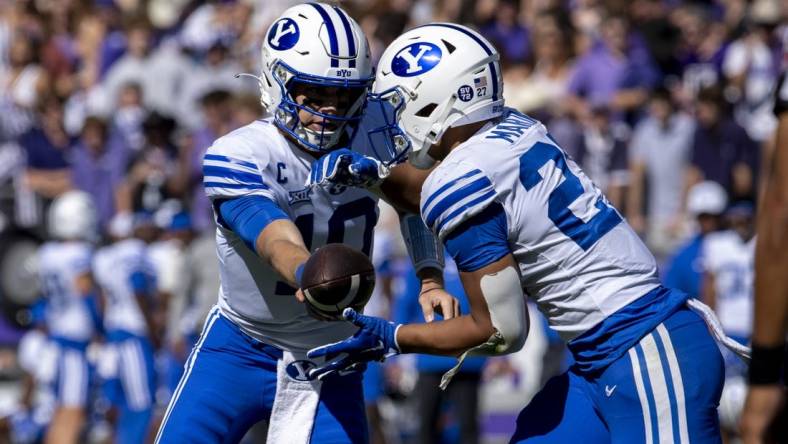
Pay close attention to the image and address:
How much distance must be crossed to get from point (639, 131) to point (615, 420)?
6819 mm

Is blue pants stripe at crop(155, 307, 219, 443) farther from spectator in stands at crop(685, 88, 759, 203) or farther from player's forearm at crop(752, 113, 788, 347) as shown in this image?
spectator in stands at crop(685, 88, 759, 203)

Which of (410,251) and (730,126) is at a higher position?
(410,251)

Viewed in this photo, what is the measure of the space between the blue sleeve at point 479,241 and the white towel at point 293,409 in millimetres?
934

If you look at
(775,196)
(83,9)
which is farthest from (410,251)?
(83,9)

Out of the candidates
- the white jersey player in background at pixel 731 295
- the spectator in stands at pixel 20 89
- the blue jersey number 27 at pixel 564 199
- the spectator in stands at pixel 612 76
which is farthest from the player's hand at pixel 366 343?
the spectator in stands at pixel 20 89

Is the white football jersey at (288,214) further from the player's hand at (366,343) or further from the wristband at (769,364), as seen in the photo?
the wristband at (769,364)

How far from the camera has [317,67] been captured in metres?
4.63

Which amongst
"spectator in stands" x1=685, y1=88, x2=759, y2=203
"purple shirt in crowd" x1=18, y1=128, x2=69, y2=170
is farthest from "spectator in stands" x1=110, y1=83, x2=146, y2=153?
"spectator in stands" x1=685, y1=88, x2=759, y2=203

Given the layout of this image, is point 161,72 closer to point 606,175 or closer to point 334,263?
point 606,175

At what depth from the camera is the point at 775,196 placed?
11.6 ft

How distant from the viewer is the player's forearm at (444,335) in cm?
415

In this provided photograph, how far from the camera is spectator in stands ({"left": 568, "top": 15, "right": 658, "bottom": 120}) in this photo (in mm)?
11102

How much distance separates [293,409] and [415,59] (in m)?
1.27

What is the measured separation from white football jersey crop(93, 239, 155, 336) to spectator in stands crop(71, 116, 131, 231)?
1.91 meters
